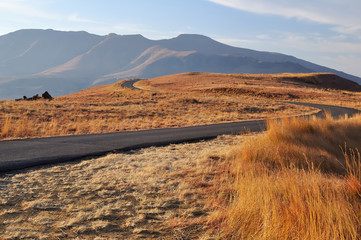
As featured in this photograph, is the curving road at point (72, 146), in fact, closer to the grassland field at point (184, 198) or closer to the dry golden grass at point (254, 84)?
the grassland field at point (184, 198)

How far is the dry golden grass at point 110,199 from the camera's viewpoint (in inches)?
164

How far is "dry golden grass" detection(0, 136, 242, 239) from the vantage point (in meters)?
4.17

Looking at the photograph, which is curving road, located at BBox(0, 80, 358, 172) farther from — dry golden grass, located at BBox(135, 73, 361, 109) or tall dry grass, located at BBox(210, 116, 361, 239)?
dry golden grass, located at BBox(135, 73, 361, 109)

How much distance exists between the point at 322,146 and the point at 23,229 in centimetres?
1028

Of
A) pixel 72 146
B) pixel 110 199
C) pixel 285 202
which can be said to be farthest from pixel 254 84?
pixel 285 202

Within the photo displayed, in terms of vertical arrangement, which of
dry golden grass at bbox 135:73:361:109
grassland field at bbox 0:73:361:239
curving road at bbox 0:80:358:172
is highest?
dry golden grass at bbox 135:73:361:109

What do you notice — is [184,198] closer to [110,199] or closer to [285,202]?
[110,199]

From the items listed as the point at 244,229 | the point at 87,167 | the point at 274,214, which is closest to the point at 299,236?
the point at 274,214

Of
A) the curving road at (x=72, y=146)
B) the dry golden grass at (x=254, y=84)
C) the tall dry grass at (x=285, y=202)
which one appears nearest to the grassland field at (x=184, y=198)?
the tall dry grass at (x=285, y=202)

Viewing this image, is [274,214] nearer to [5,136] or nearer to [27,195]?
[27,195]

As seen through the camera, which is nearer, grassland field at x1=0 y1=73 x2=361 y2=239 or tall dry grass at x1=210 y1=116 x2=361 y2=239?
tall dry grass at x1=210 y1=116 x2=361 y2=239

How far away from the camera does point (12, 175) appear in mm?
6820

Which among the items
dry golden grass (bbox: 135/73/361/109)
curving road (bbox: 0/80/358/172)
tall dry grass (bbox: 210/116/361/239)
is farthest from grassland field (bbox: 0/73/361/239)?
dry golden grass (bbox: 135/73/361/109)

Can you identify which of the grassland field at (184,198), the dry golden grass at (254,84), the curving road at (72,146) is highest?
the dry golden grass at (254,84)
